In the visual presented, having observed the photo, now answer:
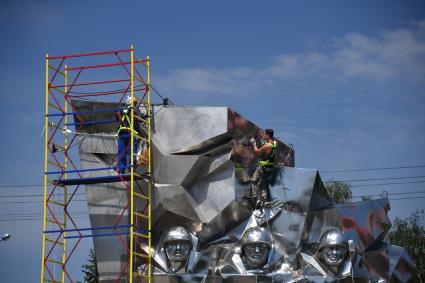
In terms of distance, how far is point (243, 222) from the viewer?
3188 cm

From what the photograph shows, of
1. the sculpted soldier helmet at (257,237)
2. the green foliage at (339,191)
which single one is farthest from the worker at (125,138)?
the green foliage at (339,191)

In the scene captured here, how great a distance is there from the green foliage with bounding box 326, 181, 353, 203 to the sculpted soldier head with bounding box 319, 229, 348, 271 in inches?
988

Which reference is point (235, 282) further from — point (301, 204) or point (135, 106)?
point (135, 106)

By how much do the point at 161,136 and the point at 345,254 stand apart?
7.76m

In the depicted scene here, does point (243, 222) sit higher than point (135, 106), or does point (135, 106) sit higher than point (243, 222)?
point (135, 106)

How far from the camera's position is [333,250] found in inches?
1216

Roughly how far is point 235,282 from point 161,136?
5.86 meters

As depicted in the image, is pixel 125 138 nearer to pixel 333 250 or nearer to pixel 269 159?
pixel 269 159

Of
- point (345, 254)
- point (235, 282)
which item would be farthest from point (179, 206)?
point (345, 254)

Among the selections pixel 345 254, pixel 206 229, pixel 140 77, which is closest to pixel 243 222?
pixel 206 229

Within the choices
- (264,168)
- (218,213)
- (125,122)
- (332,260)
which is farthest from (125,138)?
(332,260)

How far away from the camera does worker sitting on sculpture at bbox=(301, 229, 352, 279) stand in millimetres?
30781

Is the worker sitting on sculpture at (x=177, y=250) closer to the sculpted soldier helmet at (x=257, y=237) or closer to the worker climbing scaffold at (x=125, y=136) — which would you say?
the sculpted soldier helmet at (x=257, y=237)

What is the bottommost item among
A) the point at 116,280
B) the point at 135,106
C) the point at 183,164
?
the point at 116,280
